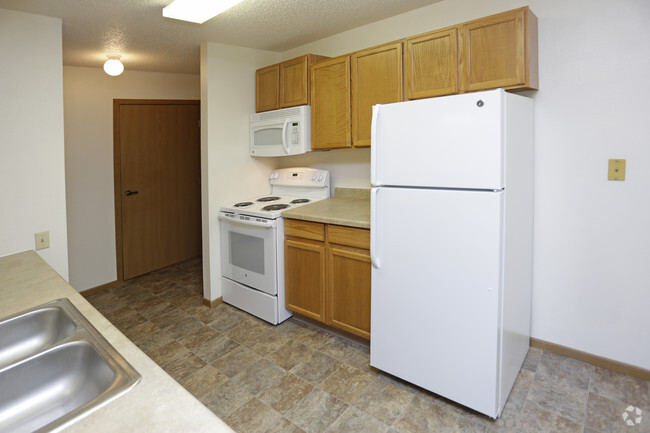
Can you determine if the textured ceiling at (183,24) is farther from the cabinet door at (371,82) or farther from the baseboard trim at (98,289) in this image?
the baseboard trim at (98,289)

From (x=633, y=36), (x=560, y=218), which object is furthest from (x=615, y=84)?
(x=560, y=218)

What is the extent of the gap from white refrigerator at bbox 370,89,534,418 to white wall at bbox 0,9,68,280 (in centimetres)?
199

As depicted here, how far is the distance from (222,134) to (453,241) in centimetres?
230

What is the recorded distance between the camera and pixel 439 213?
186 cm

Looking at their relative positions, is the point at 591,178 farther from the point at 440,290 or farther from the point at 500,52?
the point at 440,290

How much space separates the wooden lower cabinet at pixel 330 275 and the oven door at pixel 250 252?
12 cm

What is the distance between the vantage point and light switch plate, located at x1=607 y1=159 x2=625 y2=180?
206 centimetres

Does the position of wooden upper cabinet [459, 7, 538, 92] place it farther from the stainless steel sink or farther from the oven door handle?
the stainless steel sink

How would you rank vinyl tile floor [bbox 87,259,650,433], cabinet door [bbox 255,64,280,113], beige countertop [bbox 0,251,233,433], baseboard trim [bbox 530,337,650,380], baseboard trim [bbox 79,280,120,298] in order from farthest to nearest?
baseboard trim [bbox 79,280,120,298] → cabinet door [bbox 255,64,280,113] → baseboard trim [bbox 530,337,650,380] → vinyl tile floor [bbox 87,259,650,433] → beige countertop [bbox 0,251,233,433]

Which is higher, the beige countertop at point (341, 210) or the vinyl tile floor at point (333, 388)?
the beige countertop at point (341, 210)

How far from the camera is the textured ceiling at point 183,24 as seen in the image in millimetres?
2352

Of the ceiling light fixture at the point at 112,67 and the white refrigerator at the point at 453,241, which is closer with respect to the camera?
the white refrigerator at the point at 453,241

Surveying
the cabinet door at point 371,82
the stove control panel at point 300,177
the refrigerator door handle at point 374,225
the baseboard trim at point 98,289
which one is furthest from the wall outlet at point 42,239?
the cabinet door at point 371,82

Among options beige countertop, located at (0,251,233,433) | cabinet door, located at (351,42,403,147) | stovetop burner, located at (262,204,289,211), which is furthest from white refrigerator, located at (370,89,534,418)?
beige countertop, located at (0,251,233,433)
